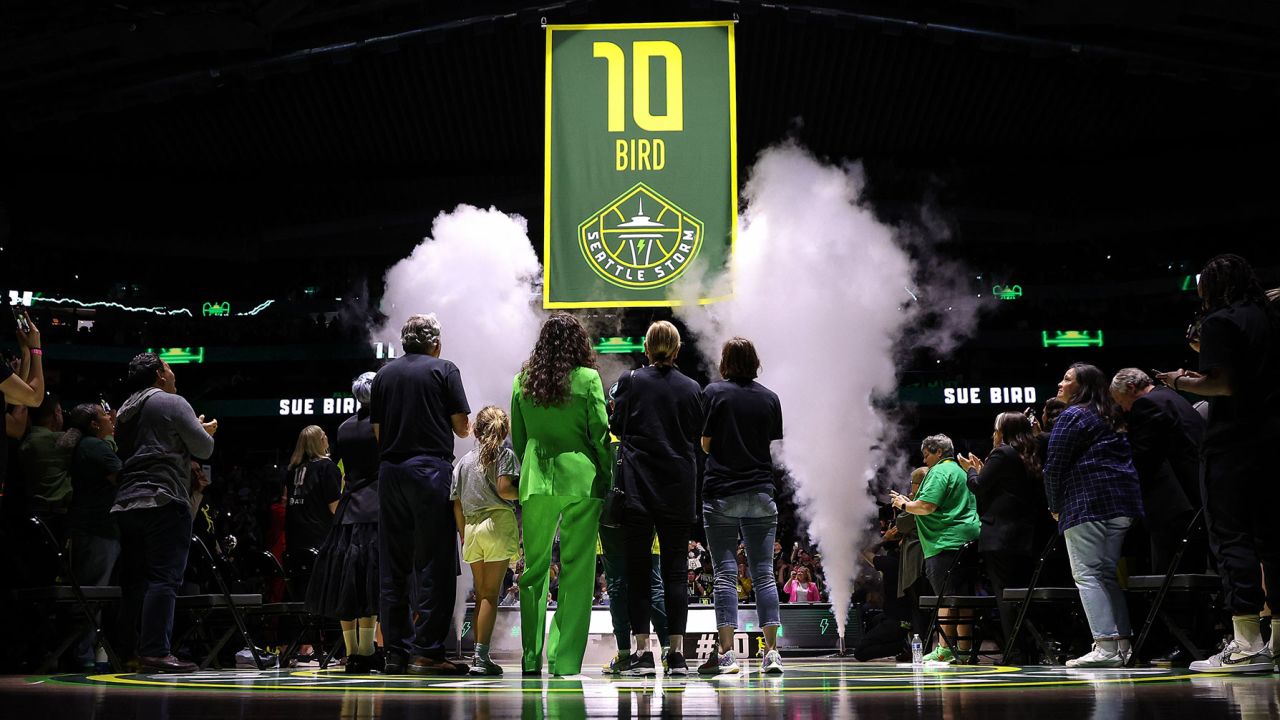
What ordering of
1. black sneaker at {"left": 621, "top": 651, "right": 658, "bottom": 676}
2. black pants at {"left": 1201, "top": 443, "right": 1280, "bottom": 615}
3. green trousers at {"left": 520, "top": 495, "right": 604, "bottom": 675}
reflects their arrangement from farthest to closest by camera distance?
black sneaker at {"left": 621, "top": 651, "right": 658, "bottom": 676} < green trousers at {"left": 520, "top": 495, "right": 604, "bottom": 675} < black pants at {"left": 1201, "top": 443, "right": 1280, "bottom": 615}

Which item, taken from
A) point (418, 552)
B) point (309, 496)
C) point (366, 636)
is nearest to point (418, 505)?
point (418, 552)

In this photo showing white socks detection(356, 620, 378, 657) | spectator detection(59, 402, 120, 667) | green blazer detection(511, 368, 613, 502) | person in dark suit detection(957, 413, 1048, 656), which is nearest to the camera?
green blazer detection(511, 368, 613, 502)

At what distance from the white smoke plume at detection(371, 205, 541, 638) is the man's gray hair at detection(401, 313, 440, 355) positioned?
6522 mm

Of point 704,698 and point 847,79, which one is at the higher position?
point 847,79

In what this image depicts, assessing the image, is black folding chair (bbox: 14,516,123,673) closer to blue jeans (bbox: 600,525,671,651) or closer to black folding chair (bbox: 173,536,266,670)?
black folding chair (bbox: 173,536,266,670)

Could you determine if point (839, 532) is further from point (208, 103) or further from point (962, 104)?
point (208, 103)

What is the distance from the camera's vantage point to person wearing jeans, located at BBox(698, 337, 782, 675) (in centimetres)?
494

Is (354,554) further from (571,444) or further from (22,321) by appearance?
(22,321)

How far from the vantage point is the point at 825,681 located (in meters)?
4.02

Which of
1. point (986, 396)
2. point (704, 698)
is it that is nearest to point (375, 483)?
point (704, 698)

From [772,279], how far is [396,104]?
555 centimetres

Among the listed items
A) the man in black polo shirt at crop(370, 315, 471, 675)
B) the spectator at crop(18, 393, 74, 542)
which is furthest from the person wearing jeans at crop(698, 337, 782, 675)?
the spectator at crop(18, 393, 74, 542)

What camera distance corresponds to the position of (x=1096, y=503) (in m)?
4.98

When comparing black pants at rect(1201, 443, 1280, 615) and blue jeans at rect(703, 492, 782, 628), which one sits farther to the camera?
blue jeans at rect(703, 492, 782, 628)
